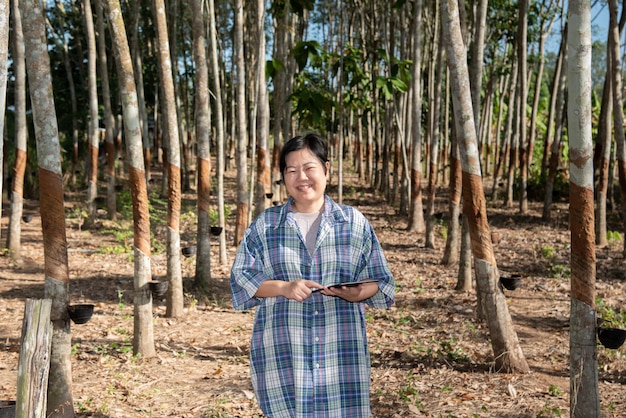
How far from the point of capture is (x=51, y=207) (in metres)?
4.27

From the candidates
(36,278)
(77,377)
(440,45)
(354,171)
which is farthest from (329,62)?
(354,171)

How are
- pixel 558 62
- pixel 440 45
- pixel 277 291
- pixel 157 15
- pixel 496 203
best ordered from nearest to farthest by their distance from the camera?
pixel 277 291 → pixel 157 15 → pixel 440 45 → pixel 558 62 → pixel 496 203

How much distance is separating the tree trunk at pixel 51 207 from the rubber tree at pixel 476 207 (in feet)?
10.2

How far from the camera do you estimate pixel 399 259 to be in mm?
10398

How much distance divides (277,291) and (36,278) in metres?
7.79

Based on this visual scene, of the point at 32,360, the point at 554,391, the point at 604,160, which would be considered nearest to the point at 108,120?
the point at 604,160

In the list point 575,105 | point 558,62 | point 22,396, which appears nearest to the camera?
point 22,396

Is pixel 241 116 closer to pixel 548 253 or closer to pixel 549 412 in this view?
pixel 548 253

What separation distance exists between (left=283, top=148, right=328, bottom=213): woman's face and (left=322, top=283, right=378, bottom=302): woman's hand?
408 millimetres

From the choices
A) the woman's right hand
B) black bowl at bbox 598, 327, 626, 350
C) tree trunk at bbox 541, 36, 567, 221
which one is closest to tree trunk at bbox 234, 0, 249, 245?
black bowl at bbox 598, 327, 626, 350

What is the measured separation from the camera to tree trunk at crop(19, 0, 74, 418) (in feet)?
13.8

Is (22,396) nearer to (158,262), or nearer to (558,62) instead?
(158,262)

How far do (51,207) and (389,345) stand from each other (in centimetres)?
350

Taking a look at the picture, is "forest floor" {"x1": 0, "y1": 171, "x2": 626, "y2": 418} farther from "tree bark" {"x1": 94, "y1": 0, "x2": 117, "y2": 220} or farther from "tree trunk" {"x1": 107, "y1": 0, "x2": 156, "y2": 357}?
"tree bark" {"x1": 94, "y1": 0, "x2": 117, "y2": 220}
